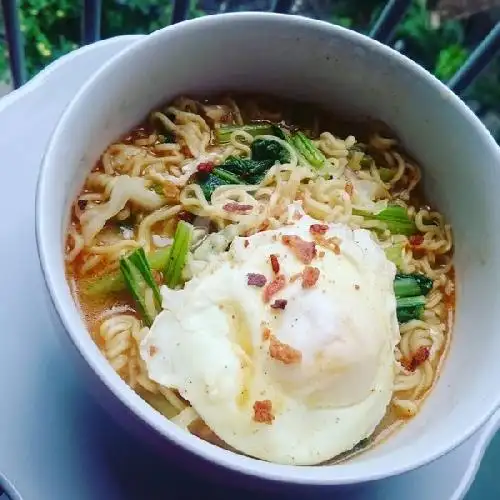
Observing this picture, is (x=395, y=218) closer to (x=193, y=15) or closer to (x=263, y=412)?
(x=263, y=412)

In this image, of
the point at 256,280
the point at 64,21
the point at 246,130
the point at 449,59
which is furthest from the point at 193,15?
the point at 256,280

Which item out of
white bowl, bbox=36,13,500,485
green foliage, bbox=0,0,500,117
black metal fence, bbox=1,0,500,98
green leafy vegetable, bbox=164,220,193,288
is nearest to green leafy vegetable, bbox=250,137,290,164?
Answer: white bowl, bbox=36,13,500,485

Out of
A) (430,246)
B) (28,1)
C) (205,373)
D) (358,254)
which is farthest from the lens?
(28,1)

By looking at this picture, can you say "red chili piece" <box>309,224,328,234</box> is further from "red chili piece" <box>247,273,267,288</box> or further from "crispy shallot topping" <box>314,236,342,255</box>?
"red chili piece" <box>247,273,267,288</box>

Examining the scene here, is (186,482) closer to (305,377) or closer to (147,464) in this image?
(147,464)

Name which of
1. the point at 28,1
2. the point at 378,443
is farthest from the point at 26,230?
the point at 28,1

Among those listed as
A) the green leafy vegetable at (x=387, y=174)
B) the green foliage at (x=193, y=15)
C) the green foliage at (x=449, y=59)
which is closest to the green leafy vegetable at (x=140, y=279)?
the green leafy vegetable at (x=387, y=174)

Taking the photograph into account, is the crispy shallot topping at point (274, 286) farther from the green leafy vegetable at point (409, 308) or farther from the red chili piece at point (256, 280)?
the green leafy vegetable at point (409, 308)
